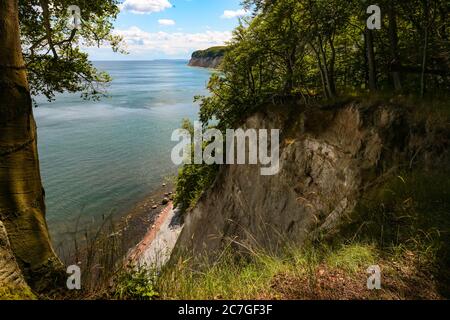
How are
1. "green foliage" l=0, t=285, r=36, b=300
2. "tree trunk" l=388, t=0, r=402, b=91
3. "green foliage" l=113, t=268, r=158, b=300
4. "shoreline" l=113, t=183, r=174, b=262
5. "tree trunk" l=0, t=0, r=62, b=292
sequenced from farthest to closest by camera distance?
"shoreline" l=113, t=183, r=174, b=262, "tree trunk" l=388, t=0, r=402, b=91, "tree trunk" l=0, t=0, r=62, b=292, "green foliage" l=113, t=268, r=158, b=300, "green foliage" l=0, t=285, r=36, b=300

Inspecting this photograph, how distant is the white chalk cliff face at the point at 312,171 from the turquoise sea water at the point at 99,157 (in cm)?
951

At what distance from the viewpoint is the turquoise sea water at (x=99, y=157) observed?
94.0 feet

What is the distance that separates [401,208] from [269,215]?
617 cm

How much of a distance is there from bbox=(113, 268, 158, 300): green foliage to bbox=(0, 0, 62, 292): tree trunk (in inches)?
36.8

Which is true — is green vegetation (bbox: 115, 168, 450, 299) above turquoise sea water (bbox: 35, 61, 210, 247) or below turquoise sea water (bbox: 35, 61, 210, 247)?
above

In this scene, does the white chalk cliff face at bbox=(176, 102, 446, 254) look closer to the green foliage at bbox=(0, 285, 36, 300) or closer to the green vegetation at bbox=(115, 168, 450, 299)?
the green vegetation at bbox=(115, 168, 450, 299)

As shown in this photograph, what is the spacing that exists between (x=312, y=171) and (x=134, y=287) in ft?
24.6

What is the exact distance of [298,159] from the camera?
34.0ft

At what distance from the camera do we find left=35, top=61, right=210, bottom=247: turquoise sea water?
2866 centimetres

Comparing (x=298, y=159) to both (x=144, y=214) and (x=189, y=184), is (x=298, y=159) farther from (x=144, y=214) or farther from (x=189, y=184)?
(x=144, y=214)

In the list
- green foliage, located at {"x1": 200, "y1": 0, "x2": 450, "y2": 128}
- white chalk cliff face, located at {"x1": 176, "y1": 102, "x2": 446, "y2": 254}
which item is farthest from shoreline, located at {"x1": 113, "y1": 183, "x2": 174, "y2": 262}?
green foliage, located at {"x1": 200, "y1": 0, "x2": 450, "y2": 128}

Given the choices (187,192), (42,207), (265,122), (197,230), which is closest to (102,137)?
(187,192)
